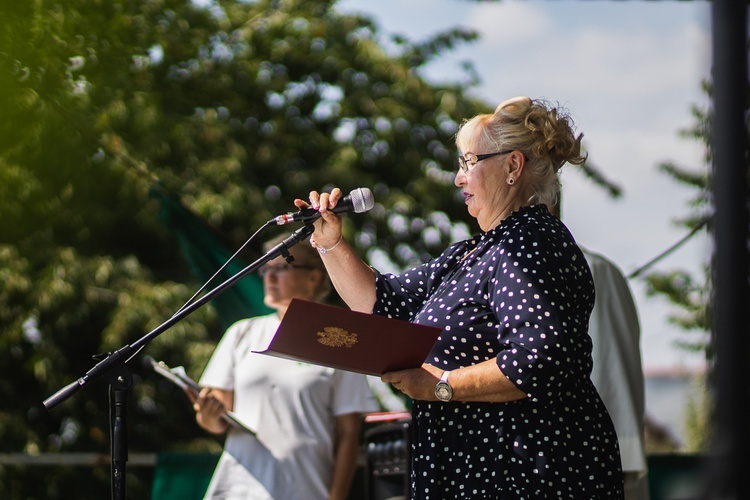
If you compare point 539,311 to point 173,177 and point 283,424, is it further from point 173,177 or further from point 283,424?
point 173,177

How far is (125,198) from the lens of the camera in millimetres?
7562

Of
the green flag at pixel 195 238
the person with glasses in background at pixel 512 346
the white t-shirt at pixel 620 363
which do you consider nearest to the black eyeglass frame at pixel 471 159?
the person with glasses in background at pixel 512 346

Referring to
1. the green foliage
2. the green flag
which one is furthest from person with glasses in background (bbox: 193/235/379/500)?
the green foliage

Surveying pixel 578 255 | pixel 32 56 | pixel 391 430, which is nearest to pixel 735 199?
pixel 578 255

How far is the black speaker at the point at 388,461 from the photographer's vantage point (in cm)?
333

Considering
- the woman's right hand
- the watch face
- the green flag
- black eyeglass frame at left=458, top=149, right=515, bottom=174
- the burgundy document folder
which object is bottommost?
the watch face

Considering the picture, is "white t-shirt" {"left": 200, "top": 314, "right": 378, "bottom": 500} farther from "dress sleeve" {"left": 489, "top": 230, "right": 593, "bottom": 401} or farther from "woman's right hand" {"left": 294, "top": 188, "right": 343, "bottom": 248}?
"dress sleeve" {"left": 489, "top": 230, "right": 593, "bottom": 401}

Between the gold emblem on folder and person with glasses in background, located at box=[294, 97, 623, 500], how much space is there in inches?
5.6

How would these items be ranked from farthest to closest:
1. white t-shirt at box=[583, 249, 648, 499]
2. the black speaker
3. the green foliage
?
the green foliage, the black speaker, white t-shirt at box=[583, 249, 648, 499]

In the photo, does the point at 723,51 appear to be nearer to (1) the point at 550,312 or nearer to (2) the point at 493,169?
(1) the point at 550,312

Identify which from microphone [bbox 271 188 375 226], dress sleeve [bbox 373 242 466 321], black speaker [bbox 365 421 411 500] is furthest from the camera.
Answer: black speaker [bbox 365 421 411 500]

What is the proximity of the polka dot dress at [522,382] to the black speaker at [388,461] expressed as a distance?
1.10 metres

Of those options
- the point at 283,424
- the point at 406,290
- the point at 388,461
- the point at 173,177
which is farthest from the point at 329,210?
the point at 173,177

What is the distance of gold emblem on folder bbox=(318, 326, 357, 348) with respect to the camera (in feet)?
6.93
